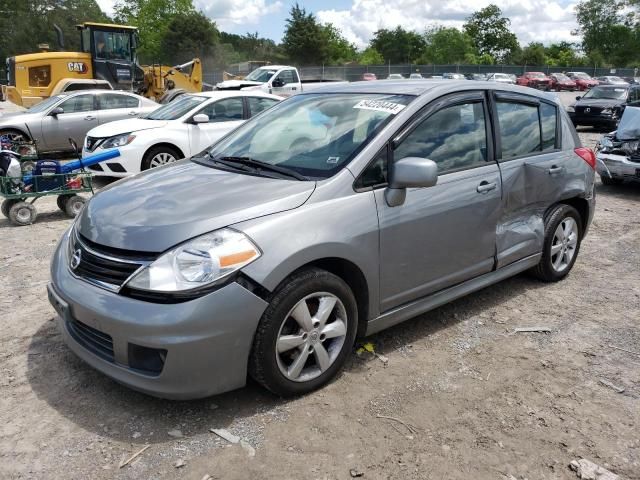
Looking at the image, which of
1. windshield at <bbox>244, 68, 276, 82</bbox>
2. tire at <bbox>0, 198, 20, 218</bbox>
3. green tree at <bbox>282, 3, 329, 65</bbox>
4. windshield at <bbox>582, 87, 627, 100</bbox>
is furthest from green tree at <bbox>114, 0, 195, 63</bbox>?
tire at <bbox>0, 198, 20, 218</bbox>

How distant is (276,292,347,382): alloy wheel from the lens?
294cm

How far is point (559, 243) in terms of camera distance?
15.8 feet

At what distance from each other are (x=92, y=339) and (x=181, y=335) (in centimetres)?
65

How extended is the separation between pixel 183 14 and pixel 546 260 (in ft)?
232

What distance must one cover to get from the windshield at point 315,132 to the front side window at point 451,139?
0.71 ft

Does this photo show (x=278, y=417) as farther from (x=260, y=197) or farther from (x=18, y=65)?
(x=18, y=65)

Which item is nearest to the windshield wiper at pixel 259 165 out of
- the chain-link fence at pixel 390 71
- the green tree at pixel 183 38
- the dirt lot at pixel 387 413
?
the dirt lot at pixel 387 413

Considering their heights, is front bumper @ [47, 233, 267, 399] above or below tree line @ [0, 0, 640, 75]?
below

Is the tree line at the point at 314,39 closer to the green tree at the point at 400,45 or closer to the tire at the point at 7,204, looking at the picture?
the green tree at the point at 400,45

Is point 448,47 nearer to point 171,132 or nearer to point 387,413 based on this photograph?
point 171,132

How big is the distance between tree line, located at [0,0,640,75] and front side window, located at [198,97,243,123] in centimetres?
4868

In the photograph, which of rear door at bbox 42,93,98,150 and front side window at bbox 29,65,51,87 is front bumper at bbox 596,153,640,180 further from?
front side window at bbox 29,65,51,87

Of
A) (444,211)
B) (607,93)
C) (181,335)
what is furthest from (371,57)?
(181,335)

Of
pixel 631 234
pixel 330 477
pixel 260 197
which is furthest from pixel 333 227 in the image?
pixel 631 234
